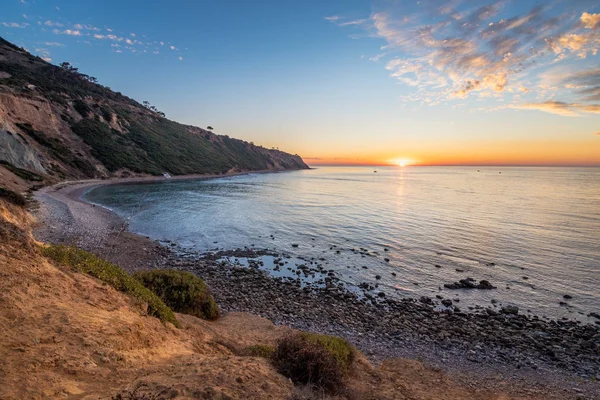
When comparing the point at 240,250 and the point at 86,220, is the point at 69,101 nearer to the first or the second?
the point at 86,220

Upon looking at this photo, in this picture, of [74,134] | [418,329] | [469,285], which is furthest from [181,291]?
[74,134]

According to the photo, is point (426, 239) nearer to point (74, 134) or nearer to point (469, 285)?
point (469, 285)

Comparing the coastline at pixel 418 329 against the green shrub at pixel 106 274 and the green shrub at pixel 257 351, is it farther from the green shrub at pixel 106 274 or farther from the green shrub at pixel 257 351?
the green shrub at pixel 106 274

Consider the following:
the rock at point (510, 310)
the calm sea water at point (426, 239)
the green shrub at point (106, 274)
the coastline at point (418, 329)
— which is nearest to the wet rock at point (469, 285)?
the calm sea water at point (426, 239)

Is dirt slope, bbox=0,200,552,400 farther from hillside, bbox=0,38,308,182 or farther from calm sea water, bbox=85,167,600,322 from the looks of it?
hillside, bbox=0,38,308,182

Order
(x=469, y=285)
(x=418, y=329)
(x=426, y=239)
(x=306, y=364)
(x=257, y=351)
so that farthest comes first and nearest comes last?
(x=426, y=239) → (x=469, y=285) → (x=418, y=329) → (x=257, y=351) → (x=306, y=364)

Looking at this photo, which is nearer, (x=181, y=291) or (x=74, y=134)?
(x=181, y=291)

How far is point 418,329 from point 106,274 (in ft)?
40.9

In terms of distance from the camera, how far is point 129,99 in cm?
14162

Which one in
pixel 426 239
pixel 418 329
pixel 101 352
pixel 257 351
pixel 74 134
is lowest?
pixel 418 329

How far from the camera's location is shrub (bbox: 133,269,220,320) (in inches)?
452

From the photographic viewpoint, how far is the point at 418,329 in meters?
13.4

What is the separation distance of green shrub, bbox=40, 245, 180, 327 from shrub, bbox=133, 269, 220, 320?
9.56 ft

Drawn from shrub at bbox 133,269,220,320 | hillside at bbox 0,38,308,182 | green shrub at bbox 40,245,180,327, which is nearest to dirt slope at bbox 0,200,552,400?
green shrub at bbox 40,245,180,327
